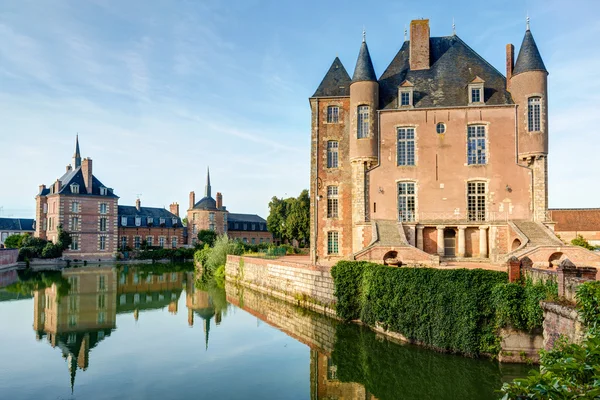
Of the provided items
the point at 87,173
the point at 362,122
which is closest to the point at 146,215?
the point at 87,173

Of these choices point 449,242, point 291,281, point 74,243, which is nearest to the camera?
point 291,281

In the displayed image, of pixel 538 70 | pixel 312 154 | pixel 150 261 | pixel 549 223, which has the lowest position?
pixel 150 261

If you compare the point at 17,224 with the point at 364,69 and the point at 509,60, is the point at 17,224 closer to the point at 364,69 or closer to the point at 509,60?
the point at 364,69

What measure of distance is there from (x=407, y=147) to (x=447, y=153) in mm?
2059

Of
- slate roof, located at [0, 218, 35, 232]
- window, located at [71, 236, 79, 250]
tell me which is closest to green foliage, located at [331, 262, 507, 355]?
window, located at [71, 236, 79, 250]

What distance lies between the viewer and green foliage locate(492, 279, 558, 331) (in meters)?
10.9

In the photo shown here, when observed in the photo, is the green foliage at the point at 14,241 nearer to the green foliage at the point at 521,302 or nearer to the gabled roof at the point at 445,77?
the gabled roof at the point at 445,77

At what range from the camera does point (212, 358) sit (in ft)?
45.3

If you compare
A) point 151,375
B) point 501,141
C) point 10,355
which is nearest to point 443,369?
point 151,375

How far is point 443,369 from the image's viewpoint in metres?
11.7

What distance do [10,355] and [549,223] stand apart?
74.9ft

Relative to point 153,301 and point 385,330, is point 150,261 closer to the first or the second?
point 153,301

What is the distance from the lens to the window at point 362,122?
2342cm

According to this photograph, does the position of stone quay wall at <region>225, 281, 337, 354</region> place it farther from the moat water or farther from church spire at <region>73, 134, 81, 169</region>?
church spire at <region>73, 134, 81, 169</region>
